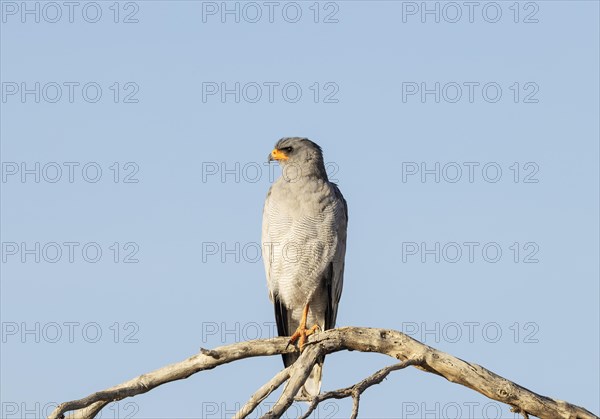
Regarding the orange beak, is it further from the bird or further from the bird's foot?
the bird's foot

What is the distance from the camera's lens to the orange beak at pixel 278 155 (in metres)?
12.5

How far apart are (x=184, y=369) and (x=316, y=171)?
330 centimetres

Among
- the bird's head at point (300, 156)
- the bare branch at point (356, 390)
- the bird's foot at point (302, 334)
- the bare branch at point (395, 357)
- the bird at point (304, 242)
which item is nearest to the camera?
the bare branch at point (356, 390)

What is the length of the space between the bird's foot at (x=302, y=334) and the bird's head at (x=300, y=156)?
1812 millimetres

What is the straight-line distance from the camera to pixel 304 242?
11844 millimetres

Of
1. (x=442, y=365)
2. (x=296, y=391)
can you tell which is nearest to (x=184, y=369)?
(x=296, y=391)

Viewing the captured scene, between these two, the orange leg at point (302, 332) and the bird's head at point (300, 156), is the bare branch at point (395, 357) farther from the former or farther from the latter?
the bird's head at point (300, 156)

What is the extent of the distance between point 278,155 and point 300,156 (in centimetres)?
29

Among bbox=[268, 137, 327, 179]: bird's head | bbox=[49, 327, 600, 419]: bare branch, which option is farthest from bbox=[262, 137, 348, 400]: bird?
bbox=[49, 327, 600, 419]: bare branch

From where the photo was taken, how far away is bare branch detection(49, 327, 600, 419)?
980 cm

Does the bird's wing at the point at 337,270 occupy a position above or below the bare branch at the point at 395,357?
above

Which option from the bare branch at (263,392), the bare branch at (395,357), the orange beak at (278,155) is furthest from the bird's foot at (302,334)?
the orange beak at (278,155)

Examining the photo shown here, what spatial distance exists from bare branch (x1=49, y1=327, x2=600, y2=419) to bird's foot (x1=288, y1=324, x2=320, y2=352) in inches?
32.0

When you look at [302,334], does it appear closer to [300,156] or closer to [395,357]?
[395,357]
